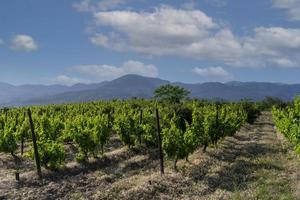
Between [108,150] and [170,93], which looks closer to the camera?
[108,150]

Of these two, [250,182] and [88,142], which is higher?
[88,142]

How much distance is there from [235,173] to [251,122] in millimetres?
41969

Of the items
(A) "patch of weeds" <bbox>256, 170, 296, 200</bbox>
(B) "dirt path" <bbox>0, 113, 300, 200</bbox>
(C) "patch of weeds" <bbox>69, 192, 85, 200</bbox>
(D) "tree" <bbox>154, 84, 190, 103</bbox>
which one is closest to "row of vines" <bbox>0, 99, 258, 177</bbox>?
(B) "dirt path" <bbox>0, 113, 300, 200</bbox>

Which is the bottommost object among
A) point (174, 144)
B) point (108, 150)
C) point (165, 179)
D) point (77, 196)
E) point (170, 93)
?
point (77, 196)

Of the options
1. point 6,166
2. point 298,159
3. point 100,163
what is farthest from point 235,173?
point 6,166

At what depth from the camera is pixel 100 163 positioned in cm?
2811

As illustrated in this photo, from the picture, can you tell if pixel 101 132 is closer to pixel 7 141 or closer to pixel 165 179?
pixel 7 141

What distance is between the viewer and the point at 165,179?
23.4 metres

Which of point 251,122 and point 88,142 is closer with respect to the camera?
point 88,142

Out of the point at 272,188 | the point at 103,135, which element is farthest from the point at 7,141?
the point at 272,188

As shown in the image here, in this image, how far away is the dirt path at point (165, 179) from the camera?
2108cm

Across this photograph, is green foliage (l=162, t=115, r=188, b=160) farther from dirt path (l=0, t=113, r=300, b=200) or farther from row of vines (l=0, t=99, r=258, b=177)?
dirt path (l=0, t=113, r=300, b=200)

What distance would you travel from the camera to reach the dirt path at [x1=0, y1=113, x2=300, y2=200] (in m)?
21.1

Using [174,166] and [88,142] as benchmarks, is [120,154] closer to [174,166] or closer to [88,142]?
[88,142]
